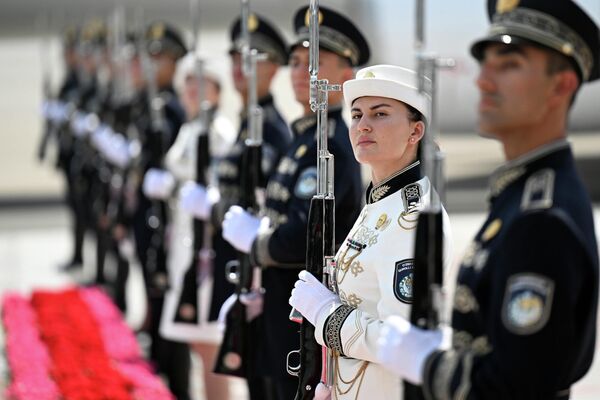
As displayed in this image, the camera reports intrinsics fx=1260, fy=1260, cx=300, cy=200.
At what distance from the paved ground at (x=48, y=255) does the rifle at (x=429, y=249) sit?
302 cm

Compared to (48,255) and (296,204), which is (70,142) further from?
(296,204)

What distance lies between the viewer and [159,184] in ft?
19.8

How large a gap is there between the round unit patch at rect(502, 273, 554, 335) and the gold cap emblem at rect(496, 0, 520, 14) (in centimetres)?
49

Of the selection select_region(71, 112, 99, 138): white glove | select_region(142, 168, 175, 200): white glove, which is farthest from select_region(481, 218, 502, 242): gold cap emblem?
select_region(71, 112, 99, 138): white glove

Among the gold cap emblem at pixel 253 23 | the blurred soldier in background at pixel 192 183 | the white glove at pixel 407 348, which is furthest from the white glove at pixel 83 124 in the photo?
the white glove at pixel 407 348

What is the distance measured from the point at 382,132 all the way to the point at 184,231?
291 centimetres

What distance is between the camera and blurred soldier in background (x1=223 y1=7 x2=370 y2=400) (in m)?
3.52

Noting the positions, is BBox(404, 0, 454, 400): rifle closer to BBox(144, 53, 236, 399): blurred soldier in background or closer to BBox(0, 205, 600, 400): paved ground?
BBox(144, 53, 236, 399): blurred soldier in background

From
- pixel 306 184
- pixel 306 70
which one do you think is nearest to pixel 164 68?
pixel 306 70

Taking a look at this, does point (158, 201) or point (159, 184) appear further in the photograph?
point (158, 201)

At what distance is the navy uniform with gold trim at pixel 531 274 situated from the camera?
1979mm

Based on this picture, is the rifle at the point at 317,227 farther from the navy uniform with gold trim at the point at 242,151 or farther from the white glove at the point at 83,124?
the white glove at the point at 83,124

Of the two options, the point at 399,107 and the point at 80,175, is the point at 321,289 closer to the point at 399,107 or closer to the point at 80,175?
the point at 399,107

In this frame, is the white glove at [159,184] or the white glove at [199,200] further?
the white glove at [159,184]
